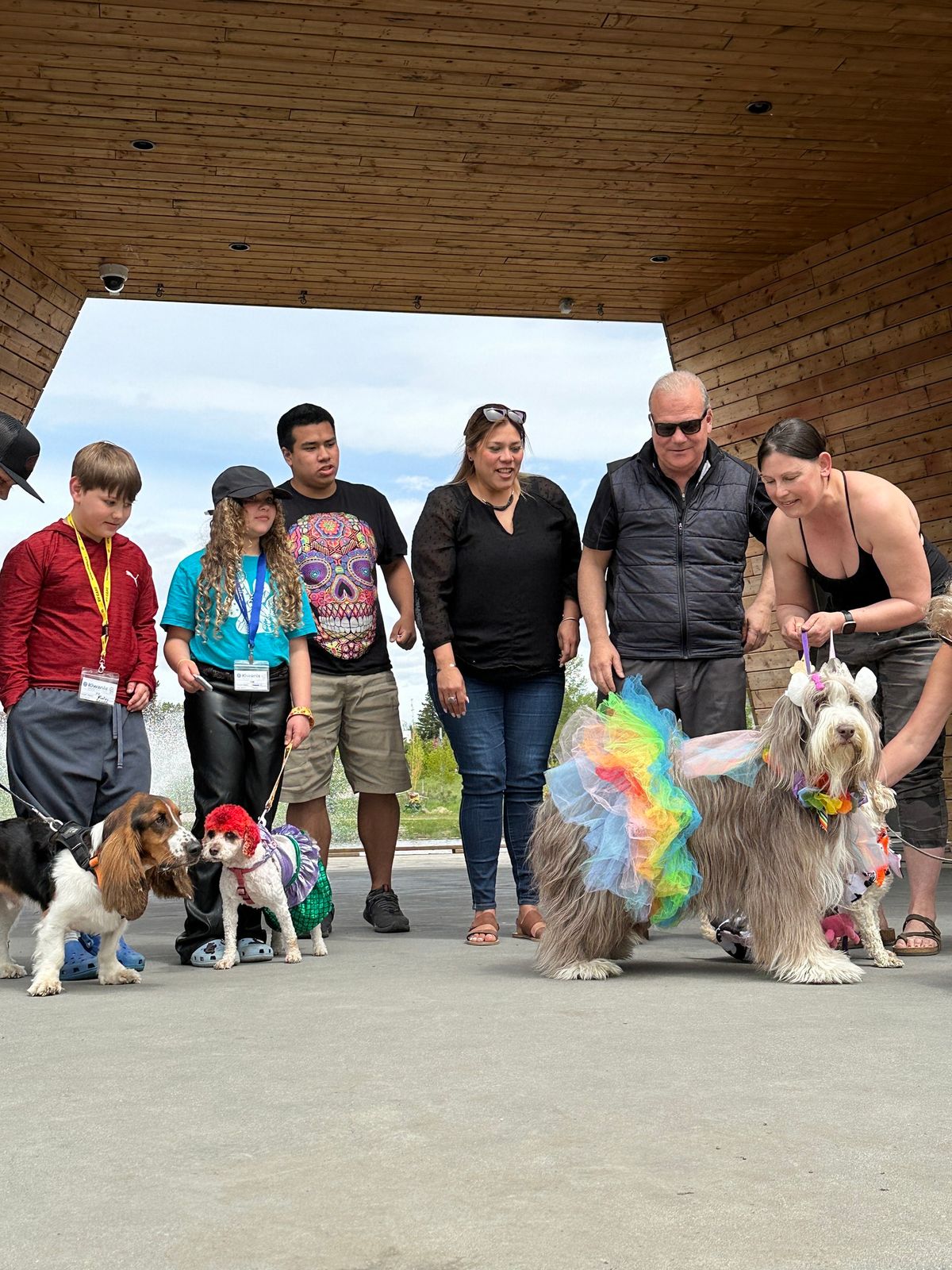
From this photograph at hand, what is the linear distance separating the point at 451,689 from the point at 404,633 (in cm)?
73

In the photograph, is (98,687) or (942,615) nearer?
(942,615)

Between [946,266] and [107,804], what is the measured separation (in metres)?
6.65

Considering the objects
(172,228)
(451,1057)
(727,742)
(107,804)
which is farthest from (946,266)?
(451,1057)

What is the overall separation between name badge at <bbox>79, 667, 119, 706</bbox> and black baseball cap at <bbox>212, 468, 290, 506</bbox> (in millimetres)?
733

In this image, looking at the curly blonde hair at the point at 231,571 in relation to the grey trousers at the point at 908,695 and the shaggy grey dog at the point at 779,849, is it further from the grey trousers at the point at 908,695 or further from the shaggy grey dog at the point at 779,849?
the grey trousers at the point at 908,695

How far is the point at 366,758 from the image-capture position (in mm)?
5340

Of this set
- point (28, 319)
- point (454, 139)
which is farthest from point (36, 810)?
point (28, 319)

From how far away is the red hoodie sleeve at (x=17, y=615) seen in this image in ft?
14.1

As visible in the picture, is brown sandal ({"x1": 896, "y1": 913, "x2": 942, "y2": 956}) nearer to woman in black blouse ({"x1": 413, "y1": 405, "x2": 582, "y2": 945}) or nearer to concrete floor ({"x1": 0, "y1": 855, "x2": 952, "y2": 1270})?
concrete floor ({"x1": 0, "y1": 855, "x2": 952, "y2": 1270})

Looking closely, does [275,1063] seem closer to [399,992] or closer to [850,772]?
[399,992]

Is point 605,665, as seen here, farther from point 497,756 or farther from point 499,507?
point 499,507

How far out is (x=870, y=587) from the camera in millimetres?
4160

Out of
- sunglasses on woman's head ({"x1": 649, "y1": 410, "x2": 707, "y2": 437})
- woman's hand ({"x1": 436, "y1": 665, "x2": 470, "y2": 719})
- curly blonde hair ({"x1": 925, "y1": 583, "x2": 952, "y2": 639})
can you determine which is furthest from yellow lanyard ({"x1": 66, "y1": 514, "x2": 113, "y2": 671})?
curly blonde hair ({"x1": 925, "y1": 583, "x2": 952, "y2": 639})

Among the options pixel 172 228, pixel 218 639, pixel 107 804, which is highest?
pixel 172 228
